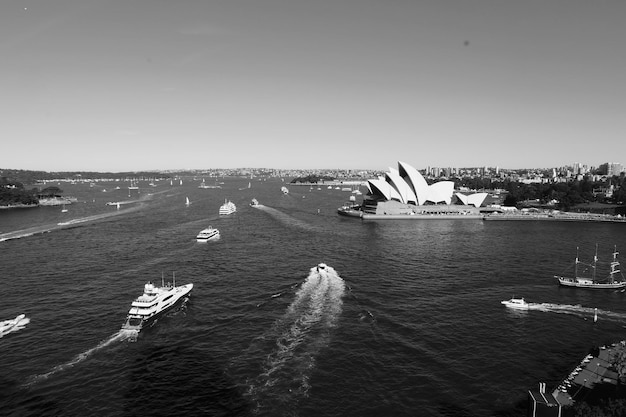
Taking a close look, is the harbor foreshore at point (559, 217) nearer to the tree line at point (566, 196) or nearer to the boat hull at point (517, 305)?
the tree line at point (566, 196)

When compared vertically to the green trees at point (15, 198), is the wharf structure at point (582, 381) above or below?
below

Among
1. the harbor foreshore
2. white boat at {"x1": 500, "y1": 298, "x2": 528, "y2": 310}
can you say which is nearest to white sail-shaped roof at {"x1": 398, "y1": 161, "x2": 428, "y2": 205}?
the harbor foreshore

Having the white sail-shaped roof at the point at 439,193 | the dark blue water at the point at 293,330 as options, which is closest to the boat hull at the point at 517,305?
the dark blue water at the point at 293,330

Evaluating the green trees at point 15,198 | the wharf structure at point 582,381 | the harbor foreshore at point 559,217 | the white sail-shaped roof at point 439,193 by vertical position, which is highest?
the white sail-shaped roof at point 439,193

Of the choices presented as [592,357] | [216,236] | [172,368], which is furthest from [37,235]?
[592,357]

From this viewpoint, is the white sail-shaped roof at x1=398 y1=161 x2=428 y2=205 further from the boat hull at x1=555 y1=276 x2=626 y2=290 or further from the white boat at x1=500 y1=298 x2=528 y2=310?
the white boat at x1=500 y1=298 x2=528 y2=310

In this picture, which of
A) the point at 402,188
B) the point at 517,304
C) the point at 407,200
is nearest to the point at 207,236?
the point at 517,304

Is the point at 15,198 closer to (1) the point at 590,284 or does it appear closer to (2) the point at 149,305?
(2) the point at 149,305
